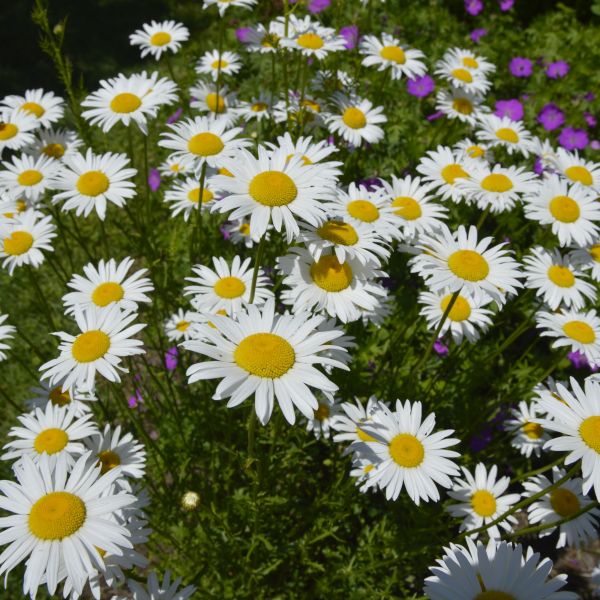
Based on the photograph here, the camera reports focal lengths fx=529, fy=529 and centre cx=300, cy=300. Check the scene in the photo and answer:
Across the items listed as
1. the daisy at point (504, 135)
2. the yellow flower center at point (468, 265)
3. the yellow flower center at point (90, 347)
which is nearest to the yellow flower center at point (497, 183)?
the daisy at point (504, 135)

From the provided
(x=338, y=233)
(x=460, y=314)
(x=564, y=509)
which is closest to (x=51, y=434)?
(x=338, y=233)

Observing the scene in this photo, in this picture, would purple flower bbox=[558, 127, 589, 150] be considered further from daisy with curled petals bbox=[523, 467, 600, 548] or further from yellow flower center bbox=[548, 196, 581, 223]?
daisy with curled petals bbox=[523, 467, 600, 548]

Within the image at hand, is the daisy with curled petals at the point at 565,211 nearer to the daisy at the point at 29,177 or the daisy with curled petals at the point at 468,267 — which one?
the daisy with curled petals at the point at 468,267

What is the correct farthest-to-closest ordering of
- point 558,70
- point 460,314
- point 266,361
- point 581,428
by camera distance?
point 558,70, point 460,314, point 581,428, point 266,361

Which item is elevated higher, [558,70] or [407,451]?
[558,70]

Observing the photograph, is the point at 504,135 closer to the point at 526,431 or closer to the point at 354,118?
the point at 354,118
